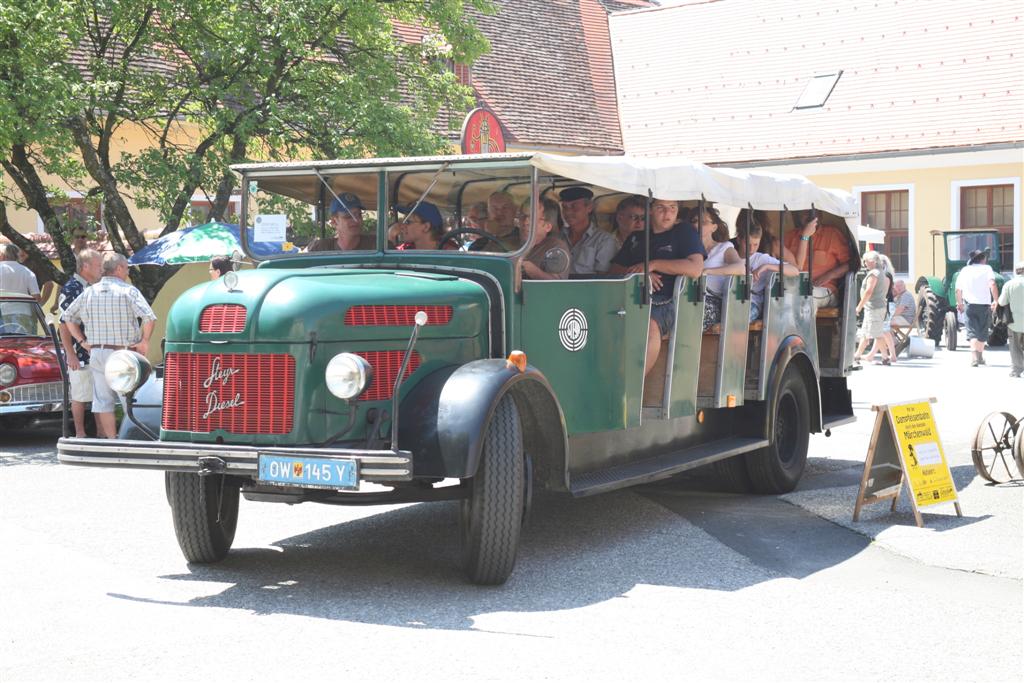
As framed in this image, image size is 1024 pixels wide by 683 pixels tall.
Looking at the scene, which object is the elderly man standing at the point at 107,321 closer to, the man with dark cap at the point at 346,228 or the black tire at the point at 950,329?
the man with dark cap at the point at 346,228

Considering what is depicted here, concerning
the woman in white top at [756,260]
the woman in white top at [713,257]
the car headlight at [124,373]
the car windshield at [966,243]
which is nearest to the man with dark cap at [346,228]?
the car headlight at [124,373]

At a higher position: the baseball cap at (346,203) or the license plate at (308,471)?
the baseball cap at (346,203)

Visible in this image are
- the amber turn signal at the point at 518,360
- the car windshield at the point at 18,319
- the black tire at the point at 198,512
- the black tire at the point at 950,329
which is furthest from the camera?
the black tire at the point at 950,329

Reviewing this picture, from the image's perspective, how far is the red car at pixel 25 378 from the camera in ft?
41.1

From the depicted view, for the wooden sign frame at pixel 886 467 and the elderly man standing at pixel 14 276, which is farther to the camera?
the elderly man standing at pixel 14 276

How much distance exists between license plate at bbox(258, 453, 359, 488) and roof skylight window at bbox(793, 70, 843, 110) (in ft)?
93.8

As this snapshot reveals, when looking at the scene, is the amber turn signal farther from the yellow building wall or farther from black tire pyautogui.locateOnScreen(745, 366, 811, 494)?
the yellow building wall

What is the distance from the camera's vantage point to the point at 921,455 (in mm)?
8492

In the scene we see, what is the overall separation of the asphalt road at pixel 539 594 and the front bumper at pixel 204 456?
611 millimetres

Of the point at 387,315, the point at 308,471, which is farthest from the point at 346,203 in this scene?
the point at 308,471

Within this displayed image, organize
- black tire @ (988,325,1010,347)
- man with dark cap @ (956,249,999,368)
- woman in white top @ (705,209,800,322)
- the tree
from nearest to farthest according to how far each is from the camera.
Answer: woman in white top @ (705,209,800,322), the tree, man with dark cap @ (956,249,999,368), black tire @ (988,325,1010,347)

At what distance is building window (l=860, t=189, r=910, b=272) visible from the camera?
1267 inches


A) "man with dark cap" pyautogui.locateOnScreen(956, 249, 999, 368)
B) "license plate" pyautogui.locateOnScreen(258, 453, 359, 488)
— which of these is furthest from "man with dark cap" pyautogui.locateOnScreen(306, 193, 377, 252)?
"man with dark cap" pyautogui.locateOnScreen(956, 249, 999, 368)

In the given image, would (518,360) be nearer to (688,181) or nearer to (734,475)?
(688,181)
